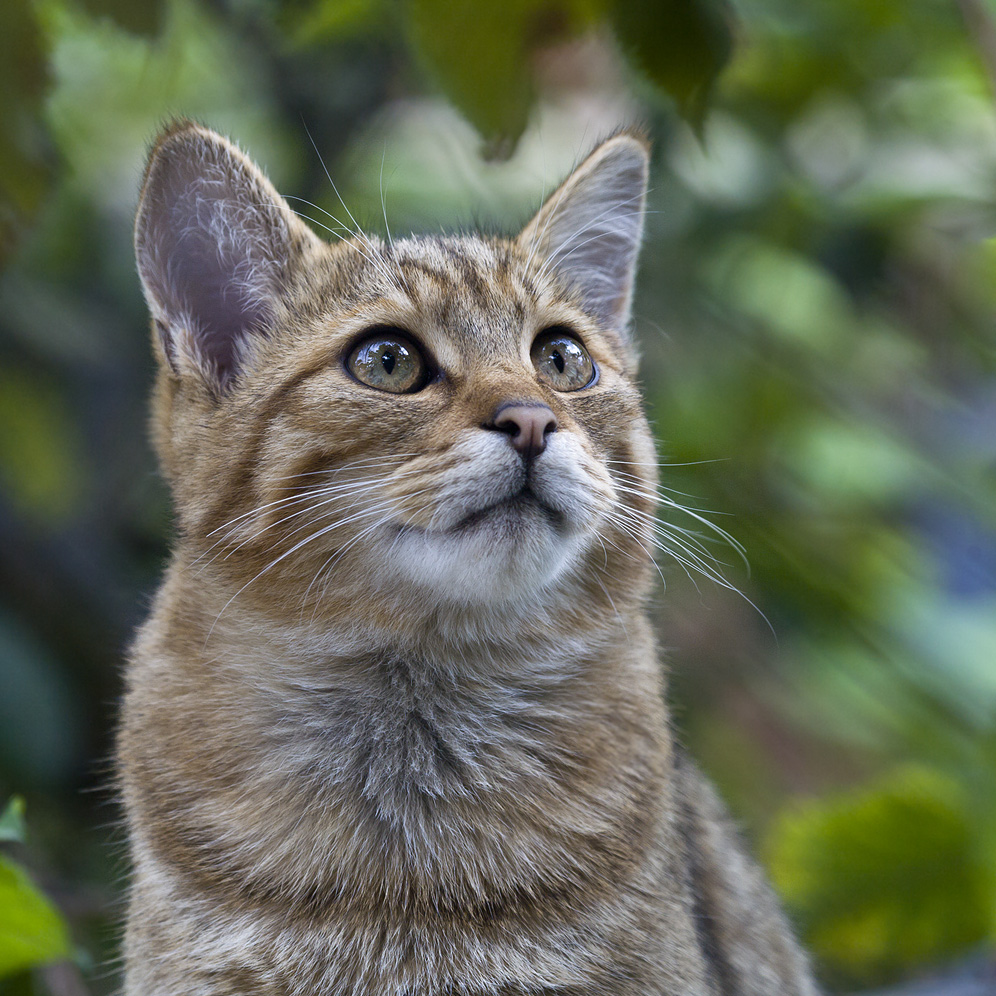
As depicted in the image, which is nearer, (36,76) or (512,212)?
(36,76)

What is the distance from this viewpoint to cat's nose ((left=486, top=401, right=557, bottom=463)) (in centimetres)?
202

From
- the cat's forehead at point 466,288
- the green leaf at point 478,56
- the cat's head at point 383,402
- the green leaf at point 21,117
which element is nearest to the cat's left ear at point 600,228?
the cat's head at point 383,402

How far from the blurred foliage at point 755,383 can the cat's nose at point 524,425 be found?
2.64 feet

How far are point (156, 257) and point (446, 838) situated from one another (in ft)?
4.49

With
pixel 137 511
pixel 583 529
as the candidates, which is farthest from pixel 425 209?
pixel 583 529

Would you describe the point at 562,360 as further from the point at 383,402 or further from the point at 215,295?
the point at 215,295

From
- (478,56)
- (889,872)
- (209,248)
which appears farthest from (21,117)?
(889,872)

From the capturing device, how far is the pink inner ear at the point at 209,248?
231cm

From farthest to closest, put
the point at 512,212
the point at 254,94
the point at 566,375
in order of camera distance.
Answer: the point at 254,94
the point at 512,212
the point at 566,375

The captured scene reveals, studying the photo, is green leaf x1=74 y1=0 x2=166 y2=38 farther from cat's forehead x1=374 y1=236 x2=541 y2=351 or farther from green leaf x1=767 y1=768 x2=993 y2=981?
green leaf x1=767 y1=768 x2=993 y2=981

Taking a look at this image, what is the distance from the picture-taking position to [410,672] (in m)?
2.25

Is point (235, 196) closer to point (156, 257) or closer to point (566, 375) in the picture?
point (156, 257)

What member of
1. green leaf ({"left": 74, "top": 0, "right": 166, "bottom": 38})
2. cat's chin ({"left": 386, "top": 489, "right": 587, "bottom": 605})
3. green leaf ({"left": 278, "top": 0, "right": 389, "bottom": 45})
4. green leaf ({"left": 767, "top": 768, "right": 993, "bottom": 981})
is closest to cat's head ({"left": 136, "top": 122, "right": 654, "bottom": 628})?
cat's chin ({"left": 386, "top": 489, "right": 587, "bottom": 605})

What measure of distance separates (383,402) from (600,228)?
→ 1.02 meters
